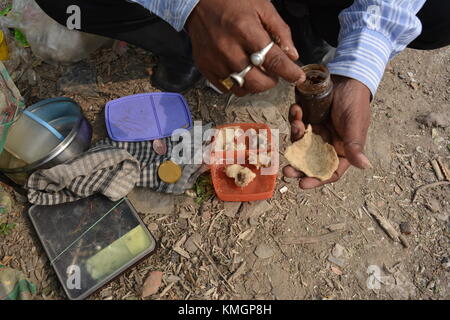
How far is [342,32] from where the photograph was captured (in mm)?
2312

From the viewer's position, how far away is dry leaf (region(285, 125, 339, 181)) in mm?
2221

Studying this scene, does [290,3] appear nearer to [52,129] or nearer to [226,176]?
[226,176]

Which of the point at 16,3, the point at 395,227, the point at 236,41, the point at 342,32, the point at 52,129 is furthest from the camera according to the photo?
the point at 16,3

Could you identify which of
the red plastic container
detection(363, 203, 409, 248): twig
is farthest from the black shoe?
detection(363, 203, 409, 248): twig

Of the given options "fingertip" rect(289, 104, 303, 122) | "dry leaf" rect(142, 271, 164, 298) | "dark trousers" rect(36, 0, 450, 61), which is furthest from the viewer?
"dark trousers" rect(36, 0, 450, 61)

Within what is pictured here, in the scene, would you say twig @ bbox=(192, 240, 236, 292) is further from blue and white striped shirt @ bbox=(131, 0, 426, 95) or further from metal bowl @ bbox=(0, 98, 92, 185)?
blue and white striped shirt @ bbox=(131, 0, 426, 95)

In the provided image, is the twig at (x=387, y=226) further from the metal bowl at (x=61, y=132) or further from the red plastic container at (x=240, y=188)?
the metal bowl at (x=61, y=132)

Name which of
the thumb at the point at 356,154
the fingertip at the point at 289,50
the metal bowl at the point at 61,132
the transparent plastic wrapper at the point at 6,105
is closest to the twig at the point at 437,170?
the thumb at the point at 356,154

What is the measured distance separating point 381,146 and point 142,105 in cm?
201

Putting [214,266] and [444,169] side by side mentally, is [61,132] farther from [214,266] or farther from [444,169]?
[444,169]

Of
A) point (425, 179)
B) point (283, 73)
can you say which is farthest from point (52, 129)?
point (425, 179)

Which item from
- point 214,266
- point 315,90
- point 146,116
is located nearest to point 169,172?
point 146,116

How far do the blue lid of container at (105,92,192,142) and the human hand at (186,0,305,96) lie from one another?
1.24 meters

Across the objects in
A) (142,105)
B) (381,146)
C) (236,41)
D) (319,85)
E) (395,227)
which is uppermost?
(236,41)
